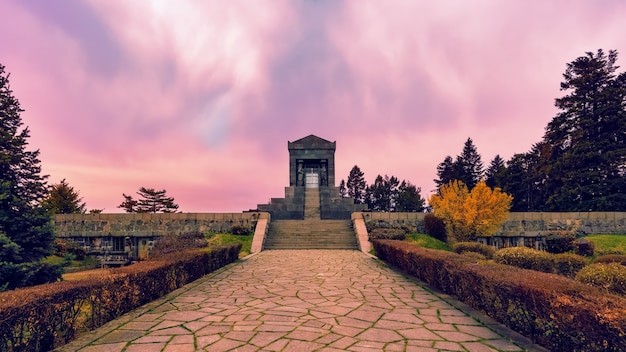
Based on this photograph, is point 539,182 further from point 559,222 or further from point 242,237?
point 242,237

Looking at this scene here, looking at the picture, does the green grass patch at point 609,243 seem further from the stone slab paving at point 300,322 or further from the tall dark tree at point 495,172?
the tall dark tree at point 495,172

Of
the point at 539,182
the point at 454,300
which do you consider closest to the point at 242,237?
the point at 454,300

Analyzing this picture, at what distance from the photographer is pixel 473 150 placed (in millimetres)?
52656

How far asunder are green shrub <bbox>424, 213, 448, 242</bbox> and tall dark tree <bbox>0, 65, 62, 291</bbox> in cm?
1935

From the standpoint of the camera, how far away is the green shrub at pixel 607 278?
23.7 feet

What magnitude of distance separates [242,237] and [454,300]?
15.7m

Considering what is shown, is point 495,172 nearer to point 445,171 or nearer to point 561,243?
point 445,171

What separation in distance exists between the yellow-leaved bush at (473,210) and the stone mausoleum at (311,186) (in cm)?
1171

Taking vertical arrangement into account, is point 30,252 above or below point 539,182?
below

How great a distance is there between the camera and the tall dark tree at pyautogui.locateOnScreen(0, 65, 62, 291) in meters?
9.97

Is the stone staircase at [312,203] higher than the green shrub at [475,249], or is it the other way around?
the stone staircase at [312,203]

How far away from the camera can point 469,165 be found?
169 ft

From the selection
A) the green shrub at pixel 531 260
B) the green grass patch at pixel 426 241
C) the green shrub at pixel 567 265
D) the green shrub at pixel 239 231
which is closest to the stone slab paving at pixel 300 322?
the green shrub at pixel 531 260

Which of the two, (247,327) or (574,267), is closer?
(247,327)
